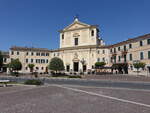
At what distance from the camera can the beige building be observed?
1881 inches

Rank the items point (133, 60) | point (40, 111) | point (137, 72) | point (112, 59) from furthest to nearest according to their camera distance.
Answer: point (112, 59)
point (133, 60)
point (137, 72)
point (40, 111)

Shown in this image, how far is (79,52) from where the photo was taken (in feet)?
190

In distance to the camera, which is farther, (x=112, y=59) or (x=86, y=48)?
(x=86, y=48)

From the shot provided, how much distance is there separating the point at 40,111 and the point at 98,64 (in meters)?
42.2

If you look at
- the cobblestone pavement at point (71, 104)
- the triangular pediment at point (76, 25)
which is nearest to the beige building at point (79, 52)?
the triangular pediment at point (76, 25)

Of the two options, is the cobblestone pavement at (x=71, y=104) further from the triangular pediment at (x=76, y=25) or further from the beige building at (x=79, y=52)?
the triangular pediment at (x=76, y=25)

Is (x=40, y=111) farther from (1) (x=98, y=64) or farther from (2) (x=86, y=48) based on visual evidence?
(2) (x=86, y=48)

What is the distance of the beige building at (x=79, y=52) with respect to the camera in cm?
4778

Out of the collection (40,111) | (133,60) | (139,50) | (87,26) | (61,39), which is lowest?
(40,111)

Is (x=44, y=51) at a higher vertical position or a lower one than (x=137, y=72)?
higher

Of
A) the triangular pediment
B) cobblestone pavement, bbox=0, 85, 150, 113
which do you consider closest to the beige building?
the triangular pediment

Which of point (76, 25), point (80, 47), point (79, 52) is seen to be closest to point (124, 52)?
point (80, 47)

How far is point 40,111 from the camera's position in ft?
22.7

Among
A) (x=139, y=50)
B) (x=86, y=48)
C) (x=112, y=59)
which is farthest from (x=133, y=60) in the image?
(x=86, y=48)
